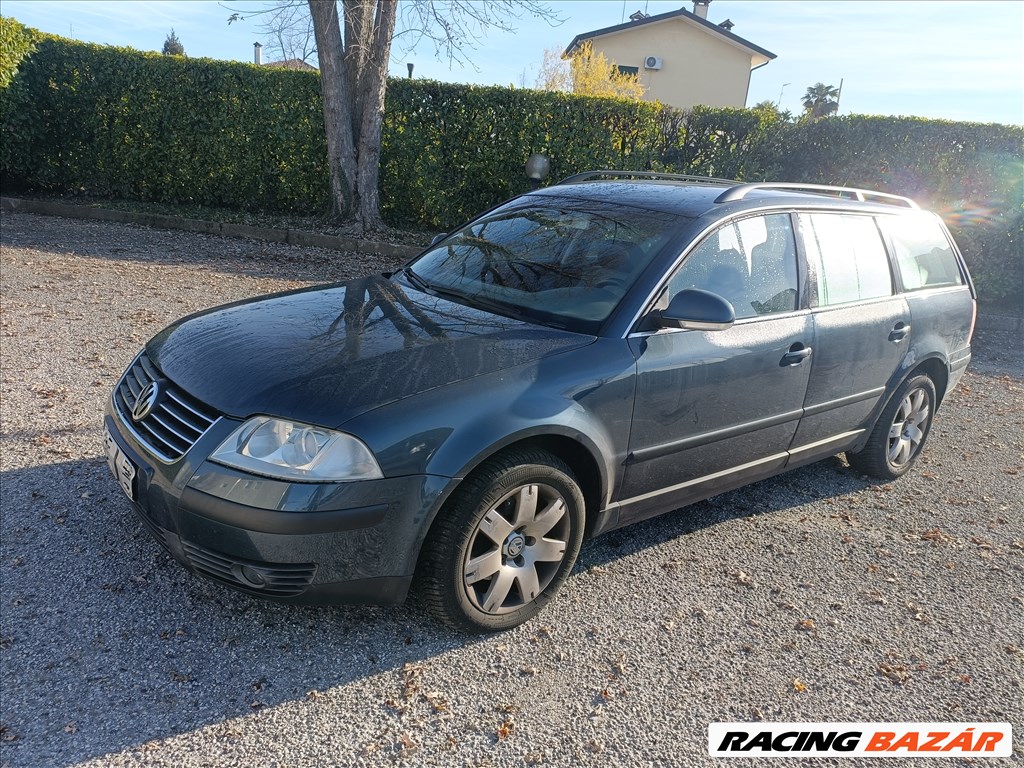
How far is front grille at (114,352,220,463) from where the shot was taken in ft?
8.88

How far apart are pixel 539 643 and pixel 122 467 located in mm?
1724

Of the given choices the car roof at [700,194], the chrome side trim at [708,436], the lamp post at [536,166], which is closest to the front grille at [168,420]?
the chrome side trim at [708,436]

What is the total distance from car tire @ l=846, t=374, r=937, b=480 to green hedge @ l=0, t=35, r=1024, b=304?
285 inches

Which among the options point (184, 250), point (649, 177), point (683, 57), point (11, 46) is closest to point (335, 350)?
point (649, 177)

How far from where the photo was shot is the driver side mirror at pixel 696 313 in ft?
10.3

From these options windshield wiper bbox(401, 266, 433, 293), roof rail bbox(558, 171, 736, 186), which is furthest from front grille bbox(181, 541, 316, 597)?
roof rail bbox(558, 171, 736, 186)

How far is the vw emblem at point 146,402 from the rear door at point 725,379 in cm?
187

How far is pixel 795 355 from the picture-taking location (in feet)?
12.3

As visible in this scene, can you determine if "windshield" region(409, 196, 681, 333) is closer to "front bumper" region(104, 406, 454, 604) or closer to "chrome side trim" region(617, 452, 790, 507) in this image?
"chrome side trim" region(617, 452, 790, 507)

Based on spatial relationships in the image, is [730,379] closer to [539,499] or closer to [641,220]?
[641,220]

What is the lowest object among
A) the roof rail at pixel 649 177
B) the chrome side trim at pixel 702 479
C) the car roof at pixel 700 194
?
the chrome side trim at pixel 702 479

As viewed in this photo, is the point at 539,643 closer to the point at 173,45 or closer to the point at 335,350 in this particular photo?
the point at 335,350

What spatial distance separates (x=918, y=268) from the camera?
15.4 ft

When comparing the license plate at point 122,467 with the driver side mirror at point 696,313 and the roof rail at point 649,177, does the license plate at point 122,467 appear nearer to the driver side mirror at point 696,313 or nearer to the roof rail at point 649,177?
the driver side mirror at point 696,313
